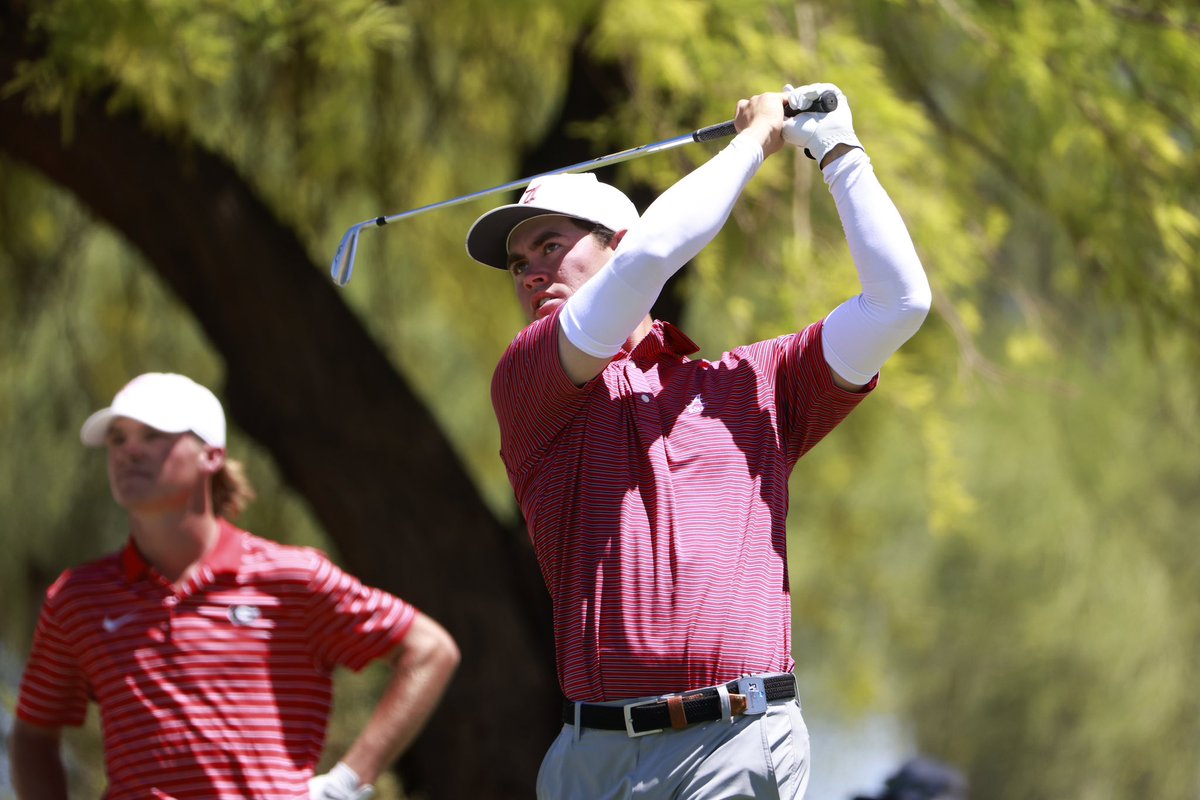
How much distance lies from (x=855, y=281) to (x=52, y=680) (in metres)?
2.44

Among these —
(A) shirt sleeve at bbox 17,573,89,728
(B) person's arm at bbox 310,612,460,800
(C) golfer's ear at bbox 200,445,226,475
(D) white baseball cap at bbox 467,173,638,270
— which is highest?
(D) white baseball cap at bbox 467,173,638,270

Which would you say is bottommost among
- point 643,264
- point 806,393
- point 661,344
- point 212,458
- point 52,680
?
point 52,680

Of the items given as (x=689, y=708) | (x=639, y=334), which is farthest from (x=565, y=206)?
(x=689, y=708)

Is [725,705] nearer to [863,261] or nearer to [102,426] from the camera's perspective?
[863,261]

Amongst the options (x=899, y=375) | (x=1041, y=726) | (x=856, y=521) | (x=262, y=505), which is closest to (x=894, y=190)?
(x=899, y=375)

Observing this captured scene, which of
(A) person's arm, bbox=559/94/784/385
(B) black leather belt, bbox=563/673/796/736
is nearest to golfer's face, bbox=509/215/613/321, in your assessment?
(A) person's arm, bbox=559/94/784/385

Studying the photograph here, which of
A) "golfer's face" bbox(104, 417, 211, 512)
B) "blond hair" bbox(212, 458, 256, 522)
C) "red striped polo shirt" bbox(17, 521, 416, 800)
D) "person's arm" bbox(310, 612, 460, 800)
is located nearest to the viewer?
"red striped polo shirt" bbox(17, 521, 416, 800)

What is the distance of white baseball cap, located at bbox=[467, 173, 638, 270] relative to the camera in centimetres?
254

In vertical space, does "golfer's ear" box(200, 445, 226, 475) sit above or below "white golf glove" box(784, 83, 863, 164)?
below

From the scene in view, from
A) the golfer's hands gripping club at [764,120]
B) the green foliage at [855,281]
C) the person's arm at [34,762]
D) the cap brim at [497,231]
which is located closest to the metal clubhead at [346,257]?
the cap brim at [497,231]

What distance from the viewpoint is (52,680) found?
336 centimetres

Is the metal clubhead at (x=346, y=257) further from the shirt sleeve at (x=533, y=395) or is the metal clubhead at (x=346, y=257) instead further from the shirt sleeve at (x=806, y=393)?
the shirt sleeve at (x=806, y=393)

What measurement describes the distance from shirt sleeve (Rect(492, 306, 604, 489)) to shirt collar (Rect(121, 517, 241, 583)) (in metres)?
1.09

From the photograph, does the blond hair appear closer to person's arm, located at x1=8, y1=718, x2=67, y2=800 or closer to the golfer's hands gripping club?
person's arm, located at x1=8, y1=718, x2=67, y2=800
